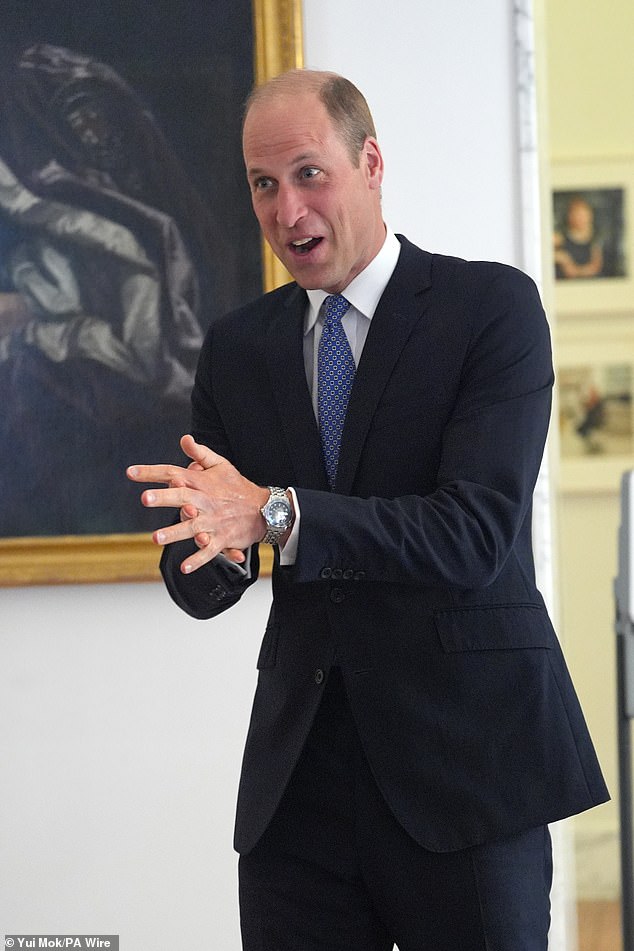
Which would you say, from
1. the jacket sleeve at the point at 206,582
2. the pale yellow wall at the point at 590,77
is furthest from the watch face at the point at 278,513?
the pale yellow wall at the point at 590,77

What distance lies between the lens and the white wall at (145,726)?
10.6 feet

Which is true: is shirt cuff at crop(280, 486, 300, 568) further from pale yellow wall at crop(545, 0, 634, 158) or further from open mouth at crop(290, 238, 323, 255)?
pale yellow wall at crop(545, 0, 634, 158)

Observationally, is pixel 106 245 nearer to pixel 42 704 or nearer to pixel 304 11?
pixel 304 11

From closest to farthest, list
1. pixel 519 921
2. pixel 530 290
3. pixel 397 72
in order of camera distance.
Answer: pixel 519 921 → pixel 530 290 → pixel 397 72

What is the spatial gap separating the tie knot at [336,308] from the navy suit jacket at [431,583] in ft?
0.27

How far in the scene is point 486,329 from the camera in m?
1.82

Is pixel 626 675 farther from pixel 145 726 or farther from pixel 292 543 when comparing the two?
pixel 145 726

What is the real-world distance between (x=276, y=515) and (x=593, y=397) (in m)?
2.23

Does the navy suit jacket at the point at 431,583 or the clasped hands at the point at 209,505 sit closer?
the clasped hands at the point at 209,505

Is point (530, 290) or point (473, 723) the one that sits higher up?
point (530, 290)

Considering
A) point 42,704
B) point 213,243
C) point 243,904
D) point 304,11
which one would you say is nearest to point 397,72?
point 304,11

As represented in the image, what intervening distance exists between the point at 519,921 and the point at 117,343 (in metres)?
2.07

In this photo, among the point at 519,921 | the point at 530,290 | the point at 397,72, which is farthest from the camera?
the point at 397,72

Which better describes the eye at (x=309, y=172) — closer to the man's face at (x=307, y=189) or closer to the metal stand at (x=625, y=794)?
the man's face at (x=307, y=189)
